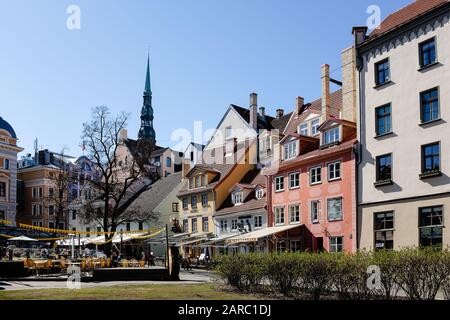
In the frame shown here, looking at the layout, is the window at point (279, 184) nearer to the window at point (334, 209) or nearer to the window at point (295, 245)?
the window at point (295, 245)

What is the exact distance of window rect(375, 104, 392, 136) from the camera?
113 ft

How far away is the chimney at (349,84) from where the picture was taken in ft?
131

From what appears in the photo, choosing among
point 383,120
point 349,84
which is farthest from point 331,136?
point 383,120

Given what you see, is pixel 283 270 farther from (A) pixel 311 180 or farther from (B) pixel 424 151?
(A) pixel 311 180

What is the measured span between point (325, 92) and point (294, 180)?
7686 millimetres

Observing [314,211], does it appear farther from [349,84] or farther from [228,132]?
[228,132]

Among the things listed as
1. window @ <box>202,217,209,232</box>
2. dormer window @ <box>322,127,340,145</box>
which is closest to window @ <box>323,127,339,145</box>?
dormer window @ <box>322,127,340,145</box>

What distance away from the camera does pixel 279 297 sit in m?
19.3

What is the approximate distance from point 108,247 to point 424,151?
33285mm

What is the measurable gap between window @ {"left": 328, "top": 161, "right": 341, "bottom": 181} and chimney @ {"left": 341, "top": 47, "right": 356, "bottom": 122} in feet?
12.4

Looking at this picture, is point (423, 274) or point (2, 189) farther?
point (2, 189)

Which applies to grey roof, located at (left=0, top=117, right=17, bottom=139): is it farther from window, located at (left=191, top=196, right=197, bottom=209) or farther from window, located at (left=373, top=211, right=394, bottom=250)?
window, located at (left=373, top=211, right=394, bottom=250)

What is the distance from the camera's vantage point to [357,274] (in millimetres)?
17953

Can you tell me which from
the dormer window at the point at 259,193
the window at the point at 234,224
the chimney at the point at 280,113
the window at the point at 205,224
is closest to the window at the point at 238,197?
the window at the point at 234,224
